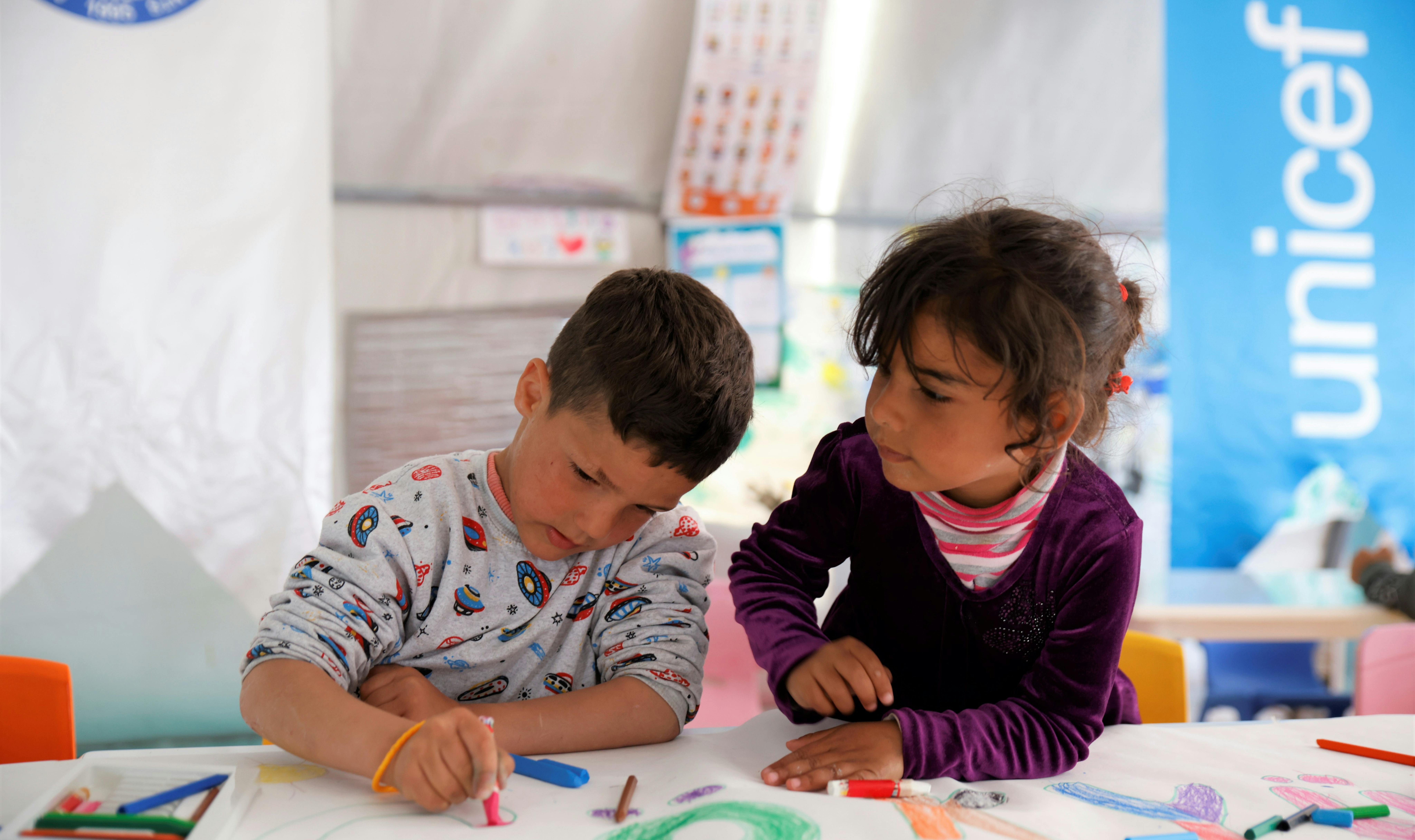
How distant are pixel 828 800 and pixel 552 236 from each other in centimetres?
155

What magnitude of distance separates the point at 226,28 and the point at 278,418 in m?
0.74

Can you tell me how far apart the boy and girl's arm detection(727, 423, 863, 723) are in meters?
0.05

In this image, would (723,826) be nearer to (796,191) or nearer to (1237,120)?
(796,191)

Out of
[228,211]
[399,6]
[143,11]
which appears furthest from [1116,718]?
[143,11]

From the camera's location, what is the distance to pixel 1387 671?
1365mm

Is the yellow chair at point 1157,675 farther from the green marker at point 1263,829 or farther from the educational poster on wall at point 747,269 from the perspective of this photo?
the educational poster on wall at point 747,269

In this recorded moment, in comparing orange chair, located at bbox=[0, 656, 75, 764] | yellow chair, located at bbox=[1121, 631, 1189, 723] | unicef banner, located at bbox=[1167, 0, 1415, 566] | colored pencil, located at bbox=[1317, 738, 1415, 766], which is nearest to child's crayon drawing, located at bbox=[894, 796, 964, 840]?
colored pencil, located at bbox=[1317, 738, 1415, 766]

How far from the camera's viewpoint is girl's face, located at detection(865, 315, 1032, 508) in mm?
749

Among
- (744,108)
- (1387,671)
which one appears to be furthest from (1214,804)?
(744,108)

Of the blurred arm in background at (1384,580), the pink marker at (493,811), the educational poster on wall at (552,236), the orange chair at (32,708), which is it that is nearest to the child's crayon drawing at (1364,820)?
the pink marker at (493,811)

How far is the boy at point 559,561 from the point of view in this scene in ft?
2.42

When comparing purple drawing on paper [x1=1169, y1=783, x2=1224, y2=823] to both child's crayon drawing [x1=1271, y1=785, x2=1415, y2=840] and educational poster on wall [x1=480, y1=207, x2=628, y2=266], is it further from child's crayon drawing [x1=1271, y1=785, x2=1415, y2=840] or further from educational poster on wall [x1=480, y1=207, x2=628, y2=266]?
educational poster on wall [x1=480, y1=207, x2=628, y2=266]

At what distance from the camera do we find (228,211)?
1699 mm

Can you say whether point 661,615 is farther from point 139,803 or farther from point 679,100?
point 679,100
